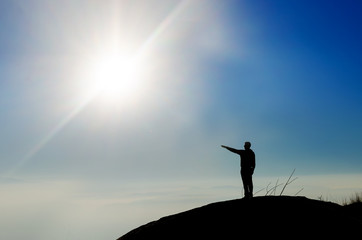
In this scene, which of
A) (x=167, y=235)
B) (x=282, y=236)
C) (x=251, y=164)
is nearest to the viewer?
(x=282, y=236)

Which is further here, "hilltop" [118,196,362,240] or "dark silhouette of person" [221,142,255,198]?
"dark silhouette of person" [221,142,255,198]

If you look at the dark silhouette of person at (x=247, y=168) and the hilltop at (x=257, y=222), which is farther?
the dark silhouette of person at (x=247, y=168)

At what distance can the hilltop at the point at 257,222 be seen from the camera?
8.89 meters

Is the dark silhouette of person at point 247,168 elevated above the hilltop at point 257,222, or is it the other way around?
the dark silhouette of person at point 247,168

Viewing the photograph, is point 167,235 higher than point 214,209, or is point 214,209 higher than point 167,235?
point 214,209

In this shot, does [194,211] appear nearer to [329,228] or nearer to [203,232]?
[203,232]

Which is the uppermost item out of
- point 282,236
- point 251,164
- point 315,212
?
point 251,164

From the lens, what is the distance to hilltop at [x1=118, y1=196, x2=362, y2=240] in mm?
8891

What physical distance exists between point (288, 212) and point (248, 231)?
1600mm

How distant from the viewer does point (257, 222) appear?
927 centimetres

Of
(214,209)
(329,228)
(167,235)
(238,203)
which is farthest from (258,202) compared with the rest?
(167,235)

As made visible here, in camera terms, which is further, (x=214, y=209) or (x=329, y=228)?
(x=214, y=209)

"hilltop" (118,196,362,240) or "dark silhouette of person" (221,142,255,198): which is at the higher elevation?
"dark silhouette of person" (221,142,255,198)

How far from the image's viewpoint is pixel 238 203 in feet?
34.7
